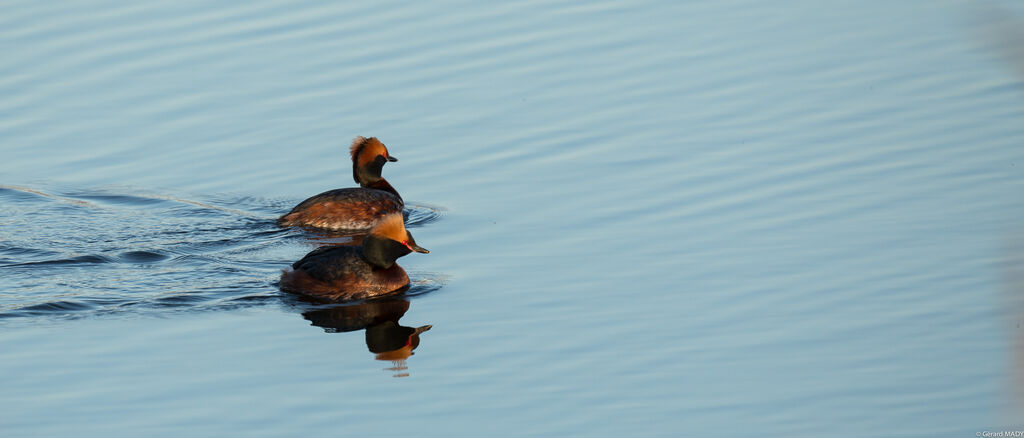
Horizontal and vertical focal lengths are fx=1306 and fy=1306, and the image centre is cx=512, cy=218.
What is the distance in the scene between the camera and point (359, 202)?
13805mm

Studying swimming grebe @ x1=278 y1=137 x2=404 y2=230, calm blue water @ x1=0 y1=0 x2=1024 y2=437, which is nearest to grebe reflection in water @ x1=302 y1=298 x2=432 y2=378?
calm blue water @ x1=0 y1=0 x2=1024 y2=437

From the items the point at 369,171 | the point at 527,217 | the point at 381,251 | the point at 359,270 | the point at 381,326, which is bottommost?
the point at 381,326

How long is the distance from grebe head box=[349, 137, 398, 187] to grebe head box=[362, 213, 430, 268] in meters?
3.45

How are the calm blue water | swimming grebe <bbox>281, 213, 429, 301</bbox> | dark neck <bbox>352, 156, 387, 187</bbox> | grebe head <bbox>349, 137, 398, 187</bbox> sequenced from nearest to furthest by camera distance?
the calm blue water
swimming grebe <bbox>281, 213, 429, 301</bbox>
grebe head <bbox>349, 137, 398, 187</bbox>
dark neck <bbox>352, 156, 387, 187</bbox>

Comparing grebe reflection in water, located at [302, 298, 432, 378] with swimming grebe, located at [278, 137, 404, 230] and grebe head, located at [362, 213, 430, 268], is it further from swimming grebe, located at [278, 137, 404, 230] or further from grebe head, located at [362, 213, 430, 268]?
swimming grebe, located at [278, 137, 404, 230]

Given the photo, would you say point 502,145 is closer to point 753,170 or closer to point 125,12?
point 753,170

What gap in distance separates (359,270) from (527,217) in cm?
226

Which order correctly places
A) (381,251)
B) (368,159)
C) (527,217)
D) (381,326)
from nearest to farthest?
1. (381,326)
2. (381,251)
3. (527,217)
4. (368,159)

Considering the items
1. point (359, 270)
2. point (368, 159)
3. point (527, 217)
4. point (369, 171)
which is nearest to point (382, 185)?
point (369, 171)

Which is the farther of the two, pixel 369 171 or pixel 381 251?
pixel 369 171

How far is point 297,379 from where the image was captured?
8.84m

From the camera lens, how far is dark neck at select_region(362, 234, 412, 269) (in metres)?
11.2

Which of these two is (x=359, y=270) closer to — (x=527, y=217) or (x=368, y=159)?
(x=527, y=217)

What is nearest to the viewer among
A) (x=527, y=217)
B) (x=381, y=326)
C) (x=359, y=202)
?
(x=381, y=326)
